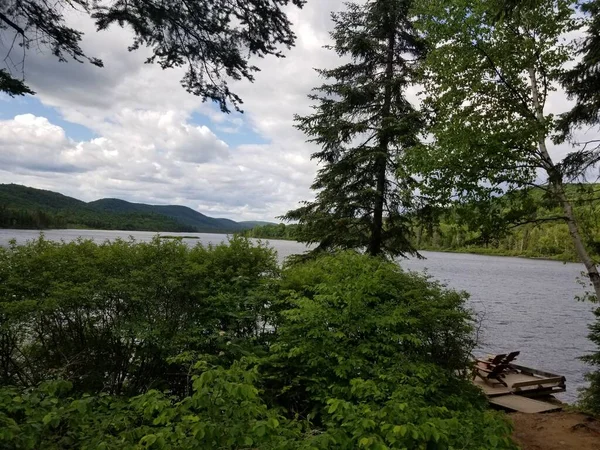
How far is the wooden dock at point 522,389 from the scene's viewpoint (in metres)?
10.4

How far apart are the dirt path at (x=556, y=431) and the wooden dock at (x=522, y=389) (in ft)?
1.84

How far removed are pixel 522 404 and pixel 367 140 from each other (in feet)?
27.1

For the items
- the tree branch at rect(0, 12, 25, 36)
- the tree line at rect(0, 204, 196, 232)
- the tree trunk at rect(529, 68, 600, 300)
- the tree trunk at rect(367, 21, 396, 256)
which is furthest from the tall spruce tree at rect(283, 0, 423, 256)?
the tree line at rect(0, 204, 196, 232)

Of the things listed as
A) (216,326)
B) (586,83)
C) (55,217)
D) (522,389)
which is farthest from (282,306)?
(55,217)

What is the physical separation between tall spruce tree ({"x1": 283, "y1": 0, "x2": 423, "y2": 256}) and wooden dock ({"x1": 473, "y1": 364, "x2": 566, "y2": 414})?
454cm

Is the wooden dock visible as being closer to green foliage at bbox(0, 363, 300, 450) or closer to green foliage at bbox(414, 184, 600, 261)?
green foliage at bbox(414, 184, 600, 261)

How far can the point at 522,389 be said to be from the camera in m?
11.7

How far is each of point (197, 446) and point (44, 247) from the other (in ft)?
18.3

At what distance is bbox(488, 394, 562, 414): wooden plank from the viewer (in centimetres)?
1013

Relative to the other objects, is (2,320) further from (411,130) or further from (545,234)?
(545,234)

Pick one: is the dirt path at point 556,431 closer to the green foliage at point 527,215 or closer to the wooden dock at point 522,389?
the wooden dock at point 522,389

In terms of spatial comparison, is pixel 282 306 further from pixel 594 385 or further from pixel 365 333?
pixel 594 385

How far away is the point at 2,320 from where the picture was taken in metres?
5.72

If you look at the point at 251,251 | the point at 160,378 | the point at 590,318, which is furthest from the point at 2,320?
the point at 590,318
